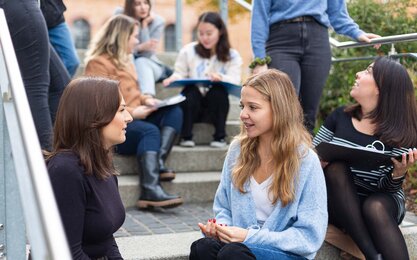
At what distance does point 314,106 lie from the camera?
4.05 metres

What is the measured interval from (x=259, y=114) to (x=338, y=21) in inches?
Result: 62.4

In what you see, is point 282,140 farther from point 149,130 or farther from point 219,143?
point 219,143

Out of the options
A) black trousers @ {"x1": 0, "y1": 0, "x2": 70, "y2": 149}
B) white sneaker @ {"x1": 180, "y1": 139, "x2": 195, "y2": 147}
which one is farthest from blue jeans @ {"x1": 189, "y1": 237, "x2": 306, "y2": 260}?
white sneaker @ {"x1": 180, "y1": 139, "x2": 195, "y2": 147}

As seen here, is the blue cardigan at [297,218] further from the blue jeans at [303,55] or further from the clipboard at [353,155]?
the blue jeans at [303,55]

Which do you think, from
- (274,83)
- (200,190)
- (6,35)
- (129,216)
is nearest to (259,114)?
(274,83)

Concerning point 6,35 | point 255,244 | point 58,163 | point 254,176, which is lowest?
point 255,244

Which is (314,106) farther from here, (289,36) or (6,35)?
(6,35)

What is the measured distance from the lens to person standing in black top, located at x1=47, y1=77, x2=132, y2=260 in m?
2.23

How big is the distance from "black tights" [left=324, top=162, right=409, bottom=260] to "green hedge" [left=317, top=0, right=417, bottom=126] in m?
2.31

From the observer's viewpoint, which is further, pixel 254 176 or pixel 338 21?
pixel 338 21

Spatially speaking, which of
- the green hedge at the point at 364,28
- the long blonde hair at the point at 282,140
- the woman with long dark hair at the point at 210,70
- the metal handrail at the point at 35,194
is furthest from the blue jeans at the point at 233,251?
the green hedge at the point at 364,28

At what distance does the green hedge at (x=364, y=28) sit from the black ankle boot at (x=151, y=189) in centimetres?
188

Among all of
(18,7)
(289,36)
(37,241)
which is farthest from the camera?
(289,36)

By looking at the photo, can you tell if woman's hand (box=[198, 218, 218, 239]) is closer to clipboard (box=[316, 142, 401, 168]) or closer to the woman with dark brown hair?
clipboard (box=[316, 142, 401, 168])
